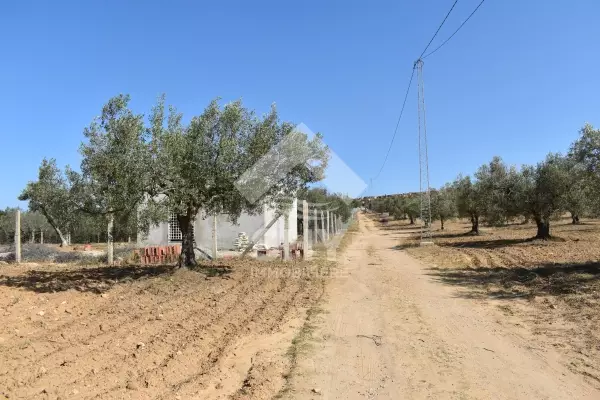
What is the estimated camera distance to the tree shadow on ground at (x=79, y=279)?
33.1 ft

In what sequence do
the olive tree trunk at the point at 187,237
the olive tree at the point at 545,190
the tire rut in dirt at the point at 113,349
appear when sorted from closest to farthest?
the tire rut in dirt at the point at 113,349 < the olive tree trunk at the point at 187,237 < the olive tree at the point at 545,190

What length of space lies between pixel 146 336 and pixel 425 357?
4.05m

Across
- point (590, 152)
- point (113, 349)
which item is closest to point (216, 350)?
point (113, 349)

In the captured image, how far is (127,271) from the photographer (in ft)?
44.5

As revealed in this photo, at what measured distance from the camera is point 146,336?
6547 millimetres

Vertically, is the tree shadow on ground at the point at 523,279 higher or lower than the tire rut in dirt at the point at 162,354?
lower

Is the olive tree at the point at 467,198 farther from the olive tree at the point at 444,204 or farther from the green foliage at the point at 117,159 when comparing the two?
the green foliage at the point at 117,159

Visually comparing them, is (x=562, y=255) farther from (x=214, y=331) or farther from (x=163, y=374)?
(x=163, y=374)

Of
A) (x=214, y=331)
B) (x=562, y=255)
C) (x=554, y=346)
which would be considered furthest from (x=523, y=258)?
(x=214, y=331)

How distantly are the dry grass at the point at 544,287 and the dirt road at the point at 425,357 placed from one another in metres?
0.39

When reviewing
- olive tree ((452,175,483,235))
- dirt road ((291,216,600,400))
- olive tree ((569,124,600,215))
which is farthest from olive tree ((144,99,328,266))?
olive tree ((452,175,483,235))

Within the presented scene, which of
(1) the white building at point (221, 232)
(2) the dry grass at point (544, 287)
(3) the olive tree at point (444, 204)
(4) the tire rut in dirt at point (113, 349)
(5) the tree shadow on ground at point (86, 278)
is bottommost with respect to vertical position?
(2) the dry grass at point (544, 287)

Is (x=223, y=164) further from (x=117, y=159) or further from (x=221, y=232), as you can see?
(x=221, y=232)

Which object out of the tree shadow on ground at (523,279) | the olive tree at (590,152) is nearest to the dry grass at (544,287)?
the tree shadow on ground at (523,279)
